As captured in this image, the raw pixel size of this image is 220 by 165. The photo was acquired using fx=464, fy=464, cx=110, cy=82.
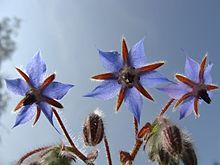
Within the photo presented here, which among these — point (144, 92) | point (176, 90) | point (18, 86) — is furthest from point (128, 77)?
point (18, 86)

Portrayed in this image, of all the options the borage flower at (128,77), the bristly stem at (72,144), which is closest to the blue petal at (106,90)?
the borage flower at (128,77)

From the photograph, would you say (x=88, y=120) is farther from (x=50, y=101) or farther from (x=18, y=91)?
(x=18, y=91)

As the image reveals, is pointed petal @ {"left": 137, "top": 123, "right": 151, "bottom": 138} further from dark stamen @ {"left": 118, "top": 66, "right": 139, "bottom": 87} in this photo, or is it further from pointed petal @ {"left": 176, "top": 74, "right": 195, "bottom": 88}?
pointed petal @ {"left": 176, "top": 74, "right": 195, "bottom": 88}

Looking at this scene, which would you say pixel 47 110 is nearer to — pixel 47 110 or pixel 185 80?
pixel 47 110

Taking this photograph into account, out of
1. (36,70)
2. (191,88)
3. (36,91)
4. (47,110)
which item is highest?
(36,70)

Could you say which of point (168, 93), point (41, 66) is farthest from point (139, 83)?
point (41, 66)

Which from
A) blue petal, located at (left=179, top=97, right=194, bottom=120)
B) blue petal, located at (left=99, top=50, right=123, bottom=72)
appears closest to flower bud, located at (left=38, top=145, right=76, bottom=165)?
blue petal, located at (left=99, top=50, right=123, bottom=72)
